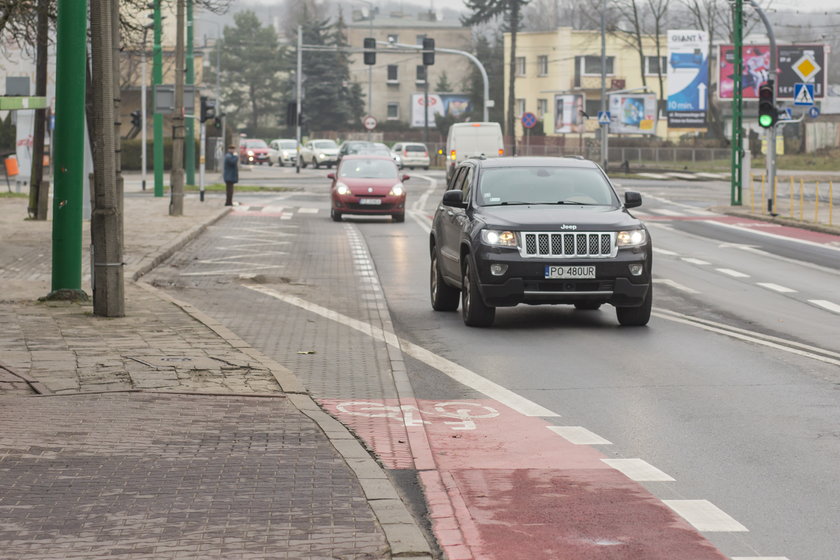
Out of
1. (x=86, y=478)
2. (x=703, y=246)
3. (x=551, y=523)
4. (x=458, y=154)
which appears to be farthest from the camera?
(x=458, y=154)

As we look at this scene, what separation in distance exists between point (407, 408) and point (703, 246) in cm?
1843

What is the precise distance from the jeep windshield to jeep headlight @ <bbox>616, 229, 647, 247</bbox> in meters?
0.92

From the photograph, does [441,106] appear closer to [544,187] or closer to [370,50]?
[370,50]

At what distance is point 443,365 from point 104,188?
4123mm

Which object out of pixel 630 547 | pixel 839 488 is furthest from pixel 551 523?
pixel 839 488

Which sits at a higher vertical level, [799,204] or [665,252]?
[799,204]

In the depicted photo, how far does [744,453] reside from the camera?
8.63 metres

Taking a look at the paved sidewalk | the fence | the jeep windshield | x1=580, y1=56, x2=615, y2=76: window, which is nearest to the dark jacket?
the fence

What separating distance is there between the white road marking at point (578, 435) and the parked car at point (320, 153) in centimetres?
7261

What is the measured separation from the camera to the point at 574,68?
363 feet

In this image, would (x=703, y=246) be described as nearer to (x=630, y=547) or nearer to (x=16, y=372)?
(x=16, y=372)

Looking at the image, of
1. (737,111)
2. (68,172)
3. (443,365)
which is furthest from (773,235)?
(443,365)

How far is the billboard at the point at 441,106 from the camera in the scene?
123312 mm

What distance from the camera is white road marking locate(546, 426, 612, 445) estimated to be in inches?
356
